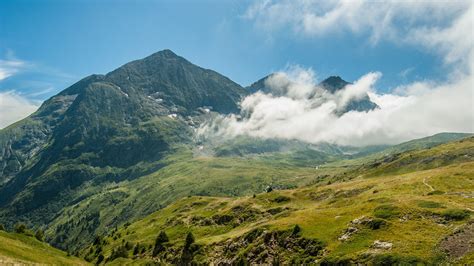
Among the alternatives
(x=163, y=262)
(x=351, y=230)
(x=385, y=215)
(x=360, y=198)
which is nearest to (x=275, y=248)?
(x=351, y=230)

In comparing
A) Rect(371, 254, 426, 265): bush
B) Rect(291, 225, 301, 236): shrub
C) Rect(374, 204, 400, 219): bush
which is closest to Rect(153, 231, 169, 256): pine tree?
Rect(291, 225, 301, 236): shrub

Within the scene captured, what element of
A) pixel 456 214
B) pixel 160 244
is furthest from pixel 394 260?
pixel 160 244

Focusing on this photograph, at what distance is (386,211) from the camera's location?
113m

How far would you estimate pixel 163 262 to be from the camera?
565 feet

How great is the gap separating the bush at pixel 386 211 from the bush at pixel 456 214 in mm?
12498

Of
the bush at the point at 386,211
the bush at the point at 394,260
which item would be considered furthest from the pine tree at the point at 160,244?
the bush at the point at 394,260

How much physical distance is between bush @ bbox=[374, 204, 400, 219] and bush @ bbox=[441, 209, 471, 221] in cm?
1250

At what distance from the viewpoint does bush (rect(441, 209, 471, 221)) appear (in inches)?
3863

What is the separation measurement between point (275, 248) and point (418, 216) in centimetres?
4426

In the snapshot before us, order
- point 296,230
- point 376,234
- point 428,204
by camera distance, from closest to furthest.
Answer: point 376,234, point 428,204, point 296,230

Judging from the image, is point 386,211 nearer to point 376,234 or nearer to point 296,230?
point 376,234

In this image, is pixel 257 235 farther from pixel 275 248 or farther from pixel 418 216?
pixel 418 216

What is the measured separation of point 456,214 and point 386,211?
18.5 meters

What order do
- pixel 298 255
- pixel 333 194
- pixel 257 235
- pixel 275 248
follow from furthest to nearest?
1. pixel 333 194
2. pixel 257 235
3. pixel 275 248
4. pixel 298 255
